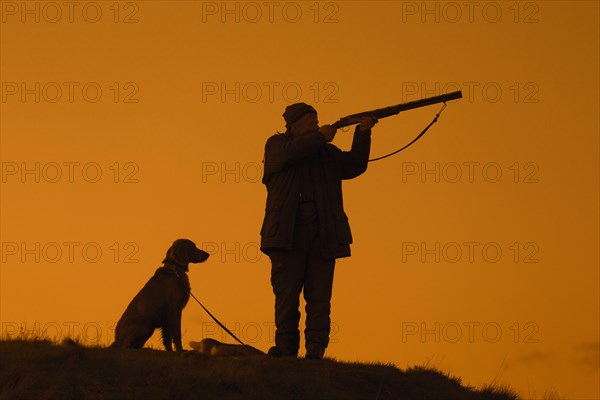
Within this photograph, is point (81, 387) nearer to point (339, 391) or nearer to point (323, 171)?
point (339, 391)

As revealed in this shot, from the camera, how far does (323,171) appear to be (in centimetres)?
1159

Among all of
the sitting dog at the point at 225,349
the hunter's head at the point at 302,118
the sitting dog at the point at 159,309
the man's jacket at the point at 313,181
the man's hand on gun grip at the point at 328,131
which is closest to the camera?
the man's jacket at the point at 313,181

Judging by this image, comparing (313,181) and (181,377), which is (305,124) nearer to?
(313,181)

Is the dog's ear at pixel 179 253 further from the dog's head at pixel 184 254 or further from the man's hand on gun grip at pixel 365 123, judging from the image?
the man's hand on gun grip at pixel 365 123

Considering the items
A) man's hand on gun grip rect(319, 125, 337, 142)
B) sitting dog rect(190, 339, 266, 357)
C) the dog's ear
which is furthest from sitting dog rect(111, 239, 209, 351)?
man's hand on gun grip rect(319, 125, 337, 142)

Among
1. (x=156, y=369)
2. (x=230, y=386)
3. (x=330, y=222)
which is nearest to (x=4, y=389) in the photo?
(x=156, y=369)

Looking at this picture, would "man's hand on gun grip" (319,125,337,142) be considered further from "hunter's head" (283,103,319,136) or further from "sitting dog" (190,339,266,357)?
"sitting dog" (190,339,266,357)

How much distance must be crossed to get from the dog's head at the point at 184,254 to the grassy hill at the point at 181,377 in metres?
2.10

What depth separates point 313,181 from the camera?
11500mm

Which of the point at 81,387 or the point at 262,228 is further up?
the point at 262,228

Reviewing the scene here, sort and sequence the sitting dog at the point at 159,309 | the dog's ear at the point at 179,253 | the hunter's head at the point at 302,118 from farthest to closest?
1. the dog's ear at the point at 179,253
2. the sitting dog at the point at 159,309
3. the hunter's head at the point at 302,118

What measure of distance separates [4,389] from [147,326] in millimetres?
3299

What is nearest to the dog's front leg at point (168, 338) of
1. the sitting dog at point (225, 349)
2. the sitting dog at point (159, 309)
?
the sitting dog at point (159, 309)

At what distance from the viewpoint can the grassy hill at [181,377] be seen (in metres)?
9.50
